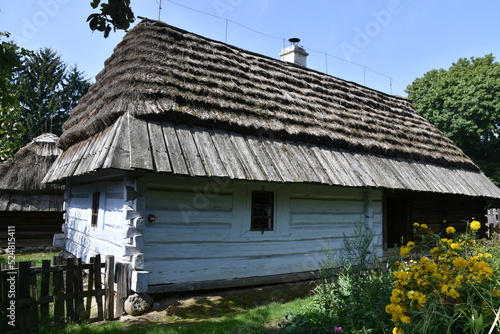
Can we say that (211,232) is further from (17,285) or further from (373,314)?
(373,314)

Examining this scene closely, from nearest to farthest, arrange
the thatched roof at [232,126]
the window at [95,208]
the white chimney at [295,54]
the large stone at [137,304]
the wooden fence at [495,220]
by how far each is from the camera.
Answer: the large stone at [137,304]
the thatched roof at [232,126]
the window at [95,208]
the white chimney at [295,54]
the wooden fence at [495,220]

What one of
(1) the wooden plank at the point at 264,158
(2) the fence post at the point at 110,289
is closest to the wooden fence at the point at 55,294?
(2) the fence post at the point at 110,289

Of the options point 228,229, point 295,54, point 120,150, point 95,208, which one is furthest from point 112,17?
point 295,54

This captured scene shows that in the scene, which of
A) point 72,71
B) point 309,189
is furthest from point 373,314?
point 72,71

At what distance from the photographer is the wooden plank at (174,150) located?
5457 mm

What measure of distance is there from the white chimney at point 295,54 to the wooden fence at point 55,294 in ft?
30.2

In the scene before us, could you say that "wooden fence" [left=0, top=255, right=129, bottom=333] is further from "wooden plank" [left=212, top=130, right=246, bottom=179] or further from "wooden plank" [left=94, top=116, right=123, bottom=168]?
"wooden plank" [left=212, top=130, right=246, bottom=179]

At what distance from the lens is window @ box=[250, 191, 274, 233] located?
7066 mm

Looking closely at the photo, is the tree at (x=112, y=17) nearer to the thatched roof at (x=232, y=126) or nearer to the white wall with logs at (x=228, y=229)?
the thatched roof at (x=232, y=126)

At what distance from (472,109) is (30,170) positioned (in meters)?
24.0

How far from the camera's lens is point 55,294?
194 inches

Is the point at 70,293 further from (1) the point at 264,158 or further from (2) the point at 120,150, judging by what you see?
(1) the point at 264,158

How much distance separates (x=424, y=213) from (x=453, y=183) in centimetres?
158

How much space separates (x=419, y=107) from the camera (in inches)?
977
